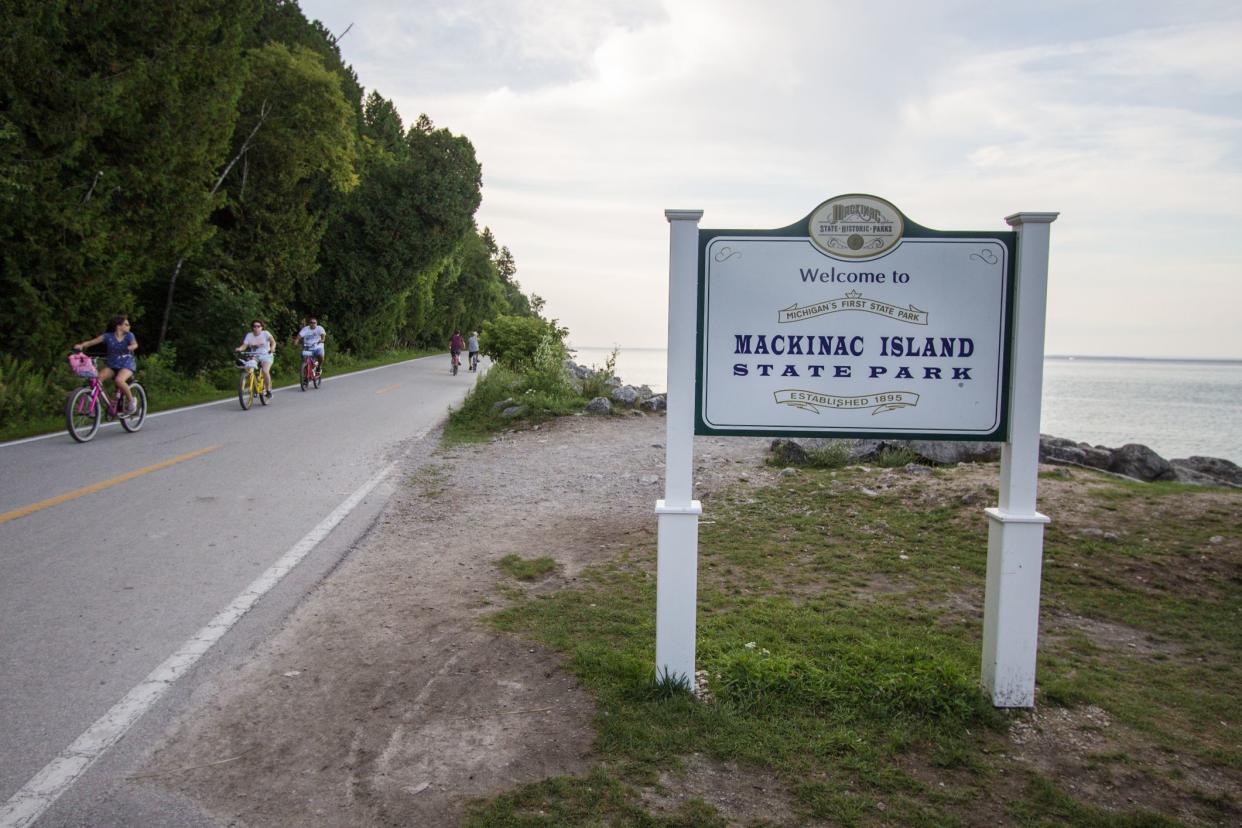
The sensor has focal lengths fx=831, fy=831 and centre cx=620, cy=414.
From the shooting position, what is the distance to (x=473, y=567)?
614cm

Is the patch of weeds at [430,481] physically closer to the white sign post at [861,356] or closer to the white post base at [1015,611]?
the white sign post at [861,356]

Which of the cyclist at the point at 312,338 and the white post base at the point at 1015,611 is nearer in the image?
the white post base at the point at 1015,611

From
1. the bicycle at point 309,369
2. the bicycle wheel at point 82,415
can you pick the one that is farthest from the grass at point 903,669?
the bicycle at point 309,369

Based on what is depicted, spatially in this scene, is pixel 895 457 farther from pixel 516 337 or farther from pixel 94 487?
pixel 516 337

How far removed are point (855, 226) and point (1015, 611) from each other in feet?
6.43

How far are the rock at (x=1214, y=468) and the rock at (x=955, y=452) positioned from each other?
4184 mm

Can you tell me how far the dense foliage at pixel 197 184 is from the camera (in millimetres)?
14508

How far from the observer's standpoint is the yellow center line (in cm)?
745

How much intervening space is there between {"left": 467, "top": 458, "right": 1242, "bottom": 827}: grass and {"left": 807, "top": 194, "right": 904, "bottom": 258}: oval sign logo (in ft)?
6.70

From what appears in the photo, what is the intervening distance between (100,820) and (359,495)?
5.83 metres

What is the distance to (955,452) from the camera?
10461mm

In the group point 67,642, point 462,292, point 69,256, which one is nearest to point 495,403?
point 69,256

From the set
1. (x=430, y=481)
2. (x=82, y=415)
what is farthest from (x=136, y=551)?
(x=82, y=415)

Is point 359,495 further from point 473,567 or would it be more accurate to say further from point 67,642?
point 67,642
